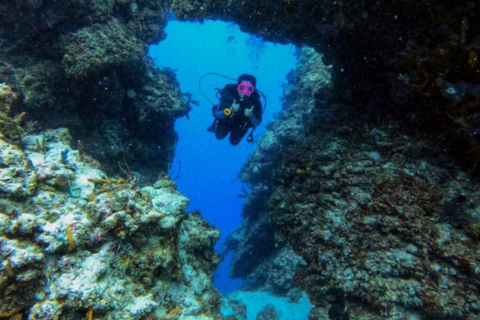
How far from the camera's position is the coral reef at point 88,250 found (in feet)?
8.95

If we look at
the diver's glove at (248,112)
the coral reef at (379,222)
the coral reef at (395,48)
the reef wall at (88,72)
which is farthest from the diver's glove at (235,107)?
the reef wall at (88,72)

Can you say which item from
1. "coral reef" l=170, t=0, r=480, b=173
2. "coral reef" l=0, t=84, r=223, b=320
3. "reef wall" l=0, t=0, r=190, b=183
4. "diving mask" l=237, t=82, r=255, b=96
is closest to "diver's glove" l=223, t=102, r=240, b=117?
"diving mask" l=237, t=82, r=255, b=96

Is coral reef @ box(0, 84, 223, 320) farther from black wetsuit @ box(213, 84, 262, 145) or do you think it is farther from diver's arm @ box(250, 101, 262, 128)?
A: diver's arm @ box(250, 101, 262, 128)

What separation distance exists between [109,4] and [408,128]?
7.20 metres

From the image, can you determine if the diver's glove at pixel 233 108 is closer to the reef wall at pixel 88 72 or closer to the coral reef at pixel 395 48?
the coral reef at pixel 395 48

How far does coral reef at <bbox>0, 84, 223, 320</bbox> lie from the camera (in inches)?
107

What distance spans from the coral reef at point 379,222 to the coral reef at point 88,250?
5.52 feet

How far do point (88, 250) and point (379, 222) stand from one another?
11.5 feet

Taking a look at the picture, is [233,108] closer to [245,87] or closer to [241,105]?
[241,105]

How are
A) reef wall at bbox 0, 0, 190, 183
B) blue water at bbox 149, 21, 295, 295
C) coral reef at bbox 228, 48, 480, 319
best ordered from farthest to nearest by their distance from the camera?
blue water at bbox 149, 21, 295, 295, reef wall at bbox 0, 0, 190, 183, coral reef at bbox 228, 48, 480, 319

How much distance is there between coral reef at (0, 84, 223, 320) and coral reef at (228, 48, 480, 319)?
5.52ft

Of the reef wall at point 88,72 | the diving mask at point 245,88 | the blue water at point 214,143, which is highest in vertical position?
the blue water at point 214,143

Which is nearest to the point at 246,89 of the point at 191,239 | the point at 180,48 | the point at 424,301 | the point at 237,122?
the point at 237,122

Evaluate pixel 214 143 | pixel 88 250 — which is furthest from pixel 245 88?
pixel 214 143
